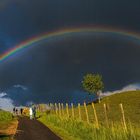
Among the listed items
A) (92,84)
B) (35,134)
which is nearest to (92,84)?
(92,84)

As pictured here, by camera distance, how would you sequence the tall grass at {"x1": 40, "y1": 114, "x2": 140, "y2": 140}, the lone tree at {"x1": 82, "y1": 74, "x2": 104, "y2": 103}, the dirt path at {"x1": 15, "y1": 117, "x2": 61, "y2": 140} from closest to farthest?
the tall grass at {"x1": 40, "y1": 114, "x2": 140, "y2": 140} → the dirt path at {"x1": 15, "y1": 117, "x2": 61, "y2": 140} → the lone tree at {"x1": 82, "y1": 74, "x2": 104, "y2": 103}

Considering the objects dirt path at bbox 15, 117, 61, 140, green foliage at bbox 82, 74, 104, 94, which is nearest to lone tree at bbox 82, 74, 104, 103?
green foliage at bbox 82, 74, 104, 94

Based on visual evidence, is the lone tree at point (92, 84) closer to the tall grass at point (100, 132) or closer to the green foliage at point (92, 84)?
the green foliage at point (92, 84)

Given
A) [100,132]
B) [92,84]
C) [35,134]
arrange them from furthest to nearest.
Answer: [92,84] → [35,134] → [100,132]

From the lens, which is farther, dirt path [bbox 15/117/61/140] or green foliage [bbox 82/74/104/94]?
green foliage [bbox 82/74/104/94]

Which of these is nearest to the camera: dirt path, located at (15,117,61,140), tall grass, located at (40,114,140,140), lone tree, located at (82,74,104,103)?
tall grass, located at (40,114,140,140)

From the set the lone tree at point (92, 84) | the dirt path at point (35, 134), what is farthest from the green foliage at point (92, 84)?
the dirt path at point (35, 134)

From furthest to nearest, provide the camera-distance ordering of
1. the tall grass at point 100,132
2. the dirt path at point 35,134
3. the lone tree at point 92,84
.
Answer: the lone tree at point 92,84, the dirt path at point 35,134, the tall grass at point 100,132

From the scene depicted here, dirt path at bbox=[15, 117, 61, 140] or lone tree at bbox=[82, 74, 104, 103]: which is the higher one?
lone tree at bbox=[82, 74, 104, 103]

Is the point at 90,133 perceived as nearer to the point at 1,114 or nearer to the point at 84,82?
the point at 1,114

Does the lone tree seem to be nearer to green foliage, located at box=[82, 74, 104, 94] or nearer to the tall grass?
green foliage, located at box=[82, 74, 104, 94]

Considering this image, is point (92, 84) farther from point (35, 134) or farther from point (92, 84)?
point (35, 134)

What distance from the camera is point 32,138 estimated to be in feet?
103

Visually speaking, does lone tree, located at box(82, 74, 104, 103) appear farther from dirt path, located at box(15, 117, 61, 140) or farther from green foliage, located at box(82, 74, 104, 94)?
dirt path, located at box(15, 117, 61, 140)
